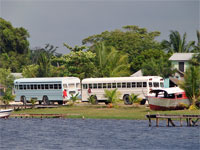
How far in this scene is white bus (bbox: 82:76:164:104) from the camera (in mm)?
57500

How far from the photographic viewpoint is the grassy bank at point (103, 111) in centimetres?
4889

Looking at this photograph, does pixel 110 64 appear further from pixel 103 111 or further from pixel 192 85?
pixel 192 85

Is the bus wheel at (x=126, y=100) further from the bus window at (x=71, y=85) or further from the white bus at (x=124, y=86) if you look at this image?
the bus window at (x=71, y=85)

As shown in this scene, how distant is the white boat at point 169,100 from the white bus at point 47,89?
12.4m

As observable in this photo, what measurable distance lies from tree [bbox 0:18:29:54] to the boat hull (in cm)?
6917

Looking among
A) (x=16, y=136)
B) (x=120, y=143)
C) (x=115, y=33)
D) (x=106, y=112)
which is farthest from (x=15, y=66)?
(x=120, y=143)

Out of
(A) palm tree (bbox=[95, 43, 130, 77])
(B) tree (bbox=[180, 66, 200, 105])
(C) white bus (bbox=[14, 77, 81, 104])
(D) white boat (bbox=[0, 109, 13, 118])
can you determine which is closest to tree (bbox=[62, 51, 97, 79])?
(A) palm tree (bbox=[95, 43, 130, 77])

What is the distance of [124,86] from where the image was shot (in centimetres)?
5862

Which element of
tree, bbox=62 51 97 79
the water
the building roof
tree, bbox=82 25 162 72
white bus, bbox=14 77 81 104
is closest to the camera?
the water

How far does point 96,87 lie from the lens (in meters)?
60.1

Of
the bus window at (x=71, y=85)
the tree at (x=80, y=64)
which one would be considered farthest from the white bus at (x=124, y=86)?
the tree at (x=80, y=64)

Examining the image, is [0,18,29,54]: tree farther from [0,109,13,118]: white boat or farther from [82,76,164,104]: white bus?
[0,109,13,118]: white boat

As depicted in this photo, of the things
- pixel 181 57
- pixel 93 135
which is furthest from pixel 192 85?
pixel 181 57

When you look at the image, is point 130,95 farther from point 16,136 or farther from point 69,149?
point 69,149
